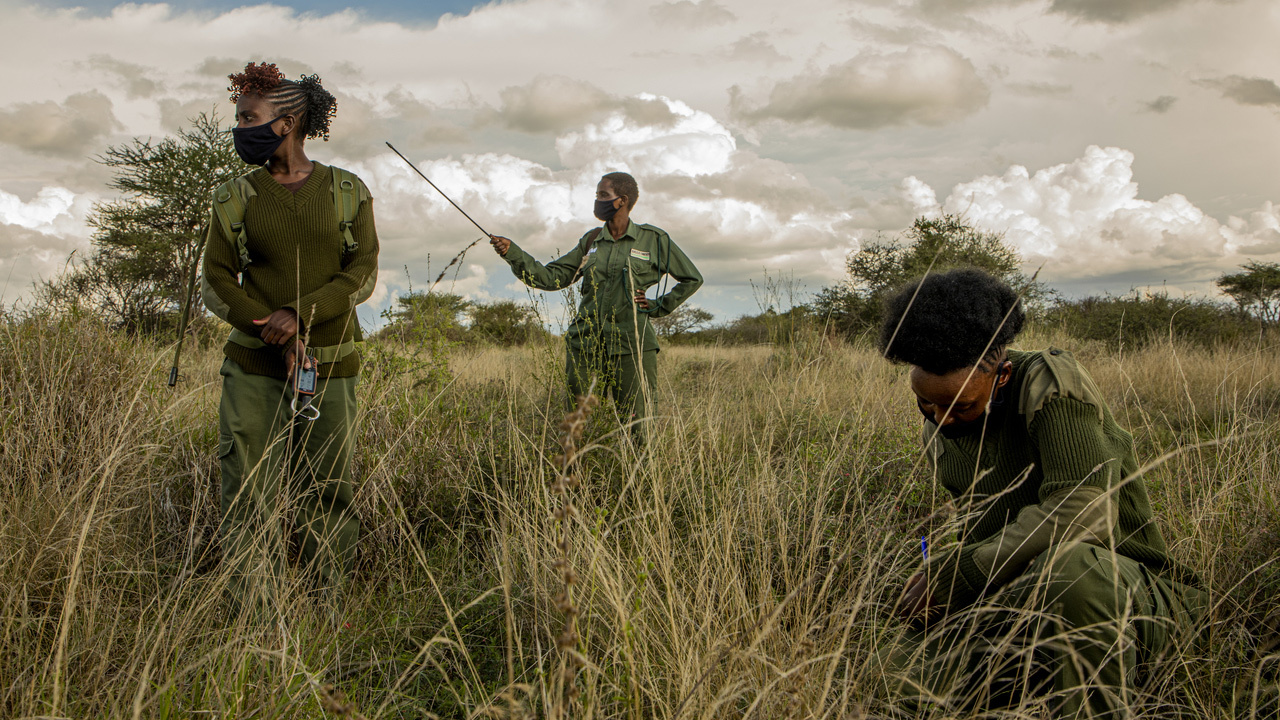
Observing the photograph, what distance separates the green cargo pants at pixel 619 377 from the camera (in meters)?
3.92

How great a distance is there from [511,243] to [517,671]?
9.90ft

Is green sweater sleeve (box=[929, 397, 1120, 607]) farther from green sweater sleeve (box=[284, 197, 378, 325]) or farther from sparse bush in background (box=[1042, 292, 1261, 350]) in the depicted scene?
sparse bush in background (box=[1042, 292, 1261, 350])

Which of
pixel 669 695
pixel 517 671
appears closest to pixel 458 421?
pixel 517 671

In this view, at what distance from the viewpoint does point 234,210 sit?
266cm

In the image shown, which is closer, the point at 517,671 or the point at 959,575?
the point at 959,575

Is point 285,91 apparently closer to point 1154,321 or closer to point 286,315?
point 286,315

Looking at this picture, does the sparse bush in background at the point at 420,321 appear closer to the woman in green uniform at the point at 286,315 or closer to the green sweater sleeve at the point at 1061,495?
the woman in green uniform at the point at 286,315

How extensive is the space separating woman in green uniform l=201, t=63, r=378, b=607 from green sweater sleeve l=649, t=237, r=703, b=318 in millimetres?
2364

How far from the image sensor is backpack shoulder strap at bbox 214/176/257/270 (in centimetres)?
264

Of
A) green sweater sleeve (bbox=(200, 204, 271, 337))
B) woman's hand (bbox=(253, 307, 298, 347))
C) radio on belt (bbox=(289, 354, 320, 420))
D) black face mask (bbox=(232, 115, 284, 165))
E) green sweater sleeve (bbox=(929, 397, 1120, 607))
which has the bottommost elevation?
green sweater sleeve (bbox=(929, 397, 1120, 607))

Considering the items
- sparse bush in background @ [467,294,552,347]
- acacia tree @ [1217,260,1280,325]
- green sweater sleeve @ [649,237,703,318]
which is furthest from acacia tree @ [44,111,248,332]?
acacia tree @ [1217,260,1280,325]

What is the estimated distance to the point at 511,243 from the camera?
4672 mm

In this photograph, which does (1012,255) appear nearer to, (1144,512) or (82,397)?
(1144,512)

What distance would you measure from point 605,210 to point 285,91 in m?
2.32
